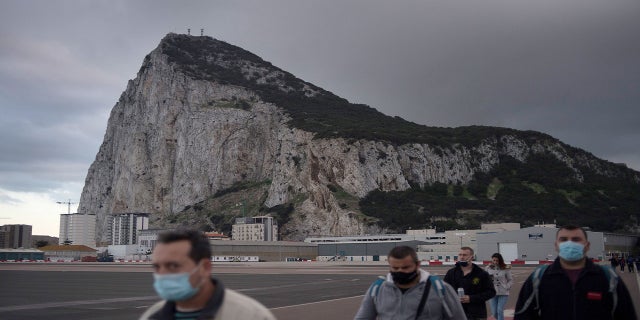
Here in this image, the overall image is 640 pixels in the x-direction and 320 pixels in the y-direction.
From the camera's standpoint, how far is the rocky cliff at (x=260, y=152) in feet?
448

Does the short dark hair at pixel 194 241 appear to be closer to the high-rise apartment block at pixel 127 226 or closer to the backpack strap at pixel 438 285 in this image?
the backpack strap at pixel 438 285

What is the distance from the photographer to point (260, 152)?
541ft

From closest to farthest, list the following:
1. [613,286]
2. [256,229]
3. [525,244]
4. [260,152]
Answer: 1. [613,286]
2. [525,244]
3. [256,229]
4. [260,152]

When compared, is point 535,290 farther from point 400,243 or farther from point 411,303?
point 400,243

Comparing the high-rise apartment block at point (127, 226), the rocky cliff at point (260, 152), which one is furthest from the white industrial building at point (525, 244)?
the high-rise apartment block at point (127, 226)

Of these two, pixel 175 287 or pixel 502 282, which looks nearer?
pixel 175 287

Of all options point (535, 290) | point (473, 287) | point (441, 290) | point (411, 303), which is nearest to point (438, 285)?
point (441, 290)

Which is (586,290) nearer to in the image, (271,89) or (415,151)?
(415,151)

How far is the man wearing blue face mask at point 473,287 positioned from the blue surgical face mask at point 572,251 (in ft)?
12.0

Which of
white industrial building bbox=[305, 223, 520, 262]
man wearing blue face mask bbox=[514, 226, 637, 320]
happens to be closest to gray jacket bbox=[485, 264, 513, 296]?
man wearing blue face mask bbox=[514, 226, 637, 320]

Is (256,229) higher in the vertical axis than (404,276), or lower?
higher

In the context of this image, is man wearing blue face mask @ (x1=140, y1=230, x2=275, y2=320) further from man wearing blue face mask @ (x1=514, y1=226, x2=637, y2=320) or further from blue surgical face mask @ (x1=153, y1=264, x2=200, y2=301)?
man wearing blue face mask @ (x1=514, y1=226, x2=637, y2=320)

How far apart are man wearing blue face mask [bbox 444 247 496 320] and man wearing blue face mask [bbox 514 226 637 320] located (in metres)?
3.45

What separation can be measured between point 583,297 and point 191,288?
322 centimetres
